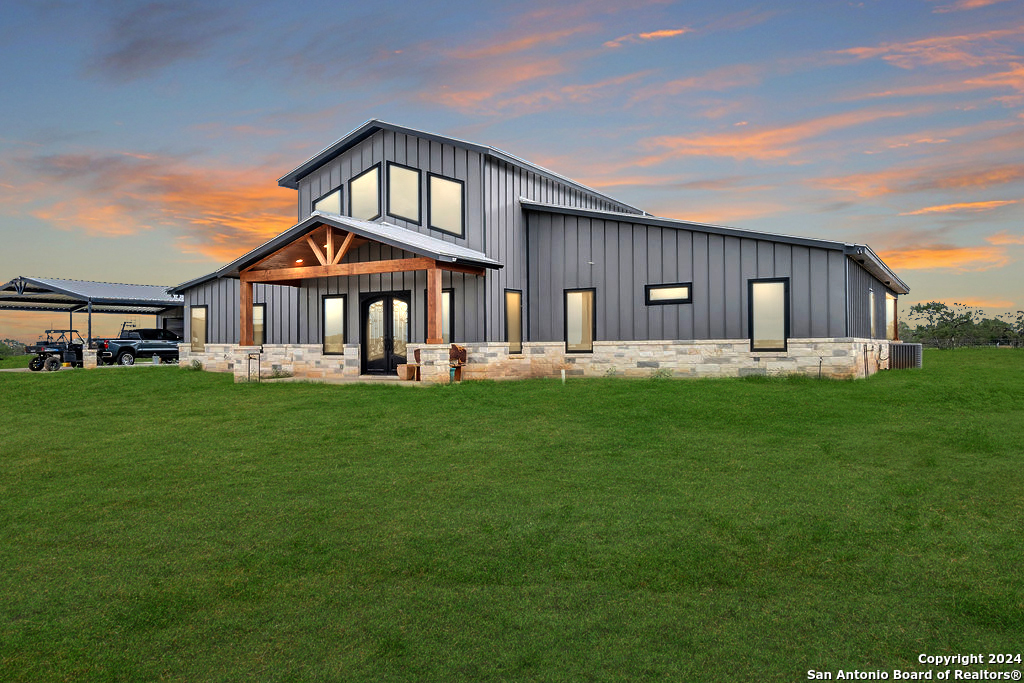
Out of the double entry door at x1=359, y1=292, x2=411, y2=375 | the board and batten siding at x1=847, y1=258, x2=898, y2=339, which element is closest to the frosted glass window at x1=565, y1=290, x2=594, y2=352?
the double entry door at x1=359, y1=292, x2=411, y2=375

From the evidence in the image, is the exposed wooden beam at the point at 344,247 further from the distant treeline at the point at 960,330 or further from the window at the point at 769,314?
the distant treeline at the point at 960,330

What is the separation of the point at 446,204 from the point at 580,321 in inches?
214

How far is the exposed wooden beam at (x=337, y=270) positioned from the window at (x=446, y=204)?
7.76 ft

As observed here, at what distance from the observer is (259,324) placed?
24.3m

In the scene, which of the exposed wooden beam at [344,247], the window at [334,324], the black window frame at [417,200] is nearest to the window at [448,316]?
the black window frame at [417,200]

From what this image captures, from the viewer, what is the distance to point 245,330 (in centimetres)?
2047

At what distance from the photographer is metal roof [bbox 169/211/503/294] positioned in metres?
17.0

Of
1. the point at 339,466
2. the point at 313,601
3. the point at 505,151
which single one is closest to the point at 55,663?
the point at 313,601

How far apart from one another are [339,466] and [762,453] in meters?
5.20

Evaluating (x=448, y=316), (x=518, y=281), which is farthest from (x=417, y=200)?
(x=518, y=281)

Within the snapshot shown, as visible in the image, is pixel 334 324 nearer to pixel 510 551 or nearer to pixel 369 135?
pixel 369 135

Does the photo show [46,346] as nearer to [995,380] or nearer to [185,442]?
[185,442]

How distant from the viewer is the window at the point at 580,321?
1959cm

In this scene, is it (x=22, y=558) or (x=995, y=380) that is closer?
(x=22, y=558)
